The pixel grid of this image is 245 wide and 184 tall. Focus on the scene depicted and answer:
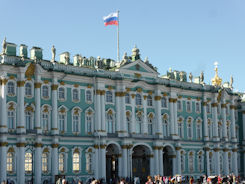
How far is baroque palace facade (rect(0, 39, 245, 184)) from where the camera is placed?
57.7m

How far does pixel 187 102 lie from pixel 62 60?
20788 millimetres

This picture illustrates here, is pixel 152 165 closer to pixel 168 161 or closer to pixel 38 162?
pixel 168 161

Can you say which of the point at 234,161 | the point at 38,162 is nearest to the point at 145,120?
the point at 38,162

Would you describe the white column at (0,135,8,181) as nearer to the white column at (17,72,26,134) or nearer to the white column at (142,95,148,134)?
the white column at (17,72,26,134)

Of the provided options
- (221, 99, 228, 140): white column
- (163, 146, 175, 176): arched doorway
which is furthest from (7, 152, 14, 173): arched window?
(221, 99, 228, 140): white column

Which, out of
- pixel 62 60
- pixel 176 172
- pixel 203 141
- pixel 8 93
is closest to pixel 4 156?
pixel 8 93

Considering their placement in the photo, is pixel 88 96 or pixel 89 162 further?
pixel 88 96

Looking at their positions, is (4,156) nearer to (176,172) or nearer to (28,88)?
(28,88)

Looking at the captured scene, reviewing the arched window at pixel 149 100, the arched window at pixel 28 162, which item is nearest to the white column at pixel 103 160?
the arched window at pixel 28 162

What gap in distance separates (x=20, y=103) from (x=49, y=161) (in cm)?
770

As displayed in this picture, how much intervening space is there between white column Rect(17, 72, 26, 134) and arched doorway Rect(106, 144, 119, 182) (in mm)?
14149

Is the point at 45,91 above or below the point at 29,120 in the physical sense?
Result: above

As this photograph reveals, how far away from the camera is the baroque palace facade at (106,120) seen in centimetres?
5772

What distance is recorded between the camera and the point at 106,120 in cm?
6612
